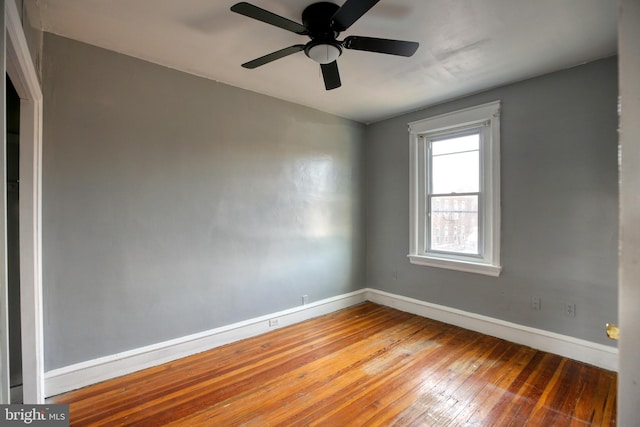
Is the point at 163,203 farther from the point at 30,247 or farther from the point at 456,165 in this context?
the point at 456,165

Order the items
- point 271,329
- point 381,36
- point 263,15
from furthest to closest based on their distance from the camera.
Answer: point 271,329 → point 381,36 → point 263,15

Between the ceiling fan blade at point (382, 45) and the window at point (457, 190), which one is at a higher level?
the ceiling fan blade at point (382, 45)

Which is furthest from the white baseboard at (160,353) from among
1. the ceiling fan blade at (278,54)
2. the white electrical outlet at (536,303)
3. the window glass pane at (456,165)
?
the ceiling fan blade at (278,54)

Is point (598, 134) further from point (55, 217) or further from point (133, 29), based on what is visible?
point (55, 217)

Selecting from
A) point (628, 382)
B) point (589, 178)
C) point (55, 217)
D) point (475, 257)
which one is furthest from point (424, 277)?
point (55, 217)

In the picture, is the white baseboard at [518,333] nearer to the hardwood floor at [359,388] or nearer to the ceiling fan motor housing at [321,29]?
the hardwood floor at [359,388]

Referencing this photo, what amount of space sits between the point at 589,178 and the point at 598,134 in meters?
0.37

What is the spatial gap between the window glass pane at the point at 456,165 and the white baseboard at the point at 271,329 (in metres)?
1.44

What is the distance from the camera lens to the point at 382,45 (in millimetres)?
1888

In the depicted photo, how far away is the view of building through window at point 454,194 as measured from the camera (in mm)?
3400

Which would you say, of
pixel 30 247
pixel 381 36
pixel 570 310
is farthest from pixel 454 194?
pixel 30 247

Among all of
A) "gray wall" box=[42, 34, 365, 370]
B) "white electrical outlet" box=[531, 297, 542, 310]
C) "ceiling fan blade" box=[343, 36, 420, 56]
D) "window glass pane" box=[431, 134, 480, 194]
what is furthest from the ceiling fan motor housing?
"white electrical outlet" box=[531, 297, 542, 310]

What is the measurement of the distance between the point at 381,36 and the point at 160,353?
10.4 feet

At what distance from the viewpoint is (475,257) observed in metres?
3.36
